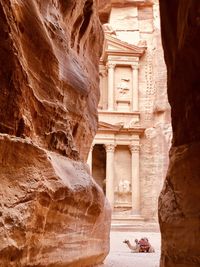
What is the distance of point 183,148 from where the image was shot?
3.46 m

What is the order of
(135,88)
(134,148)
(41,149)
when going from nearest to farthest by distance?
(41,149)
(134,148)
(135,88)

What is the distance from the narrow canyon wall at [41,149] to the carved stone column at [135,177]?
17.0m

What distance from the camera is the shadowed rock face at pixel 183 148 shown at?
3090 millimetres

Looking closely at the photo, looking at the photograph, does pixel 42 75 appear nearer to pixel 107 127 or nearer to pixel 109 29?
pixel 107 127

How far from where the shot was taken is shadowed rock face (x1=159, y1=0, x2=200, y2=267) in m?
3.09

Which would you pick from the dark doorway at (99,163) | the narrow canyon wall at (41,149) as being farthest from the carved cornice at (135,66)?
the narrow canyon wall at (41,149)

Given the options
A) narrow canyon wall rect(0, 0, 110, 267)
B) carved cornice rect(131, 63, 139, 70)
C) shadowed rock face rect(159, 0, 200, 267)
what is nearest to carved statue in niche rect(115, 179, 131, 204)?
carved cornice rect(131, 63, 139, 70)

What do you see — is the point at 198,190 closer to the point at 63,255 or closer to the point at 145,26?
the point at 63,255

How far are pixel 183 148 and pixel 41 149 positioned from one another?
127cm

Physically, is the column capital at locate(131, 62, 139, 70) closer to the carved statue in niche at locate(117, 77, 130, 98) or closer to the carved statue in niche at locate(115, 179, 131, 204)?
the carved statue in niche at locate(117, 77, 130, 98)

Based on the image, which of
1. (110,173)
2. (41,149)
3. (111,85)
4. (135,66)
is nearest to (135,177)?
(110,173)

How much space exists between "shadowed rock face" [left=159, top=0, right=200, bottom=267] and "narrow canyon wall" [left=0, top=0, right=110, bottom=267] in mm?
999

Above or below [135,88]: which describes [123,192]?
below

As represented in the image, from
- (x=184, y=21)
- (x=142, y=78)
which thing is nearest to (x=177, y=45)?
(x=184, y=21)
